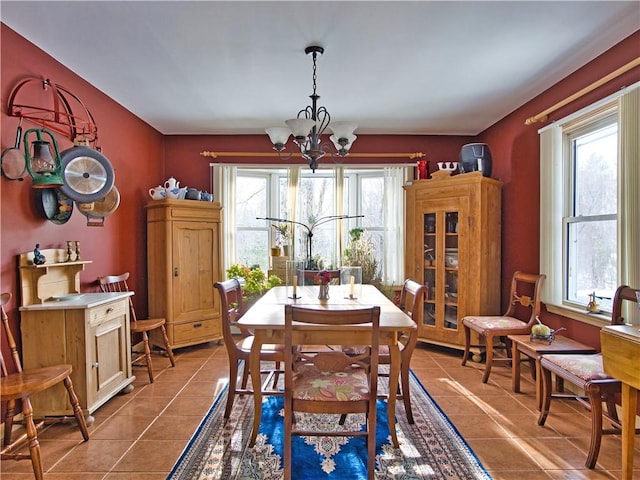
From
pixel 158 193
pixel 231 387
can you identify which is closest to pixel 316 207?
pixel 158 193

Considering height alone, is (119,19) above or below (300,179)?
above

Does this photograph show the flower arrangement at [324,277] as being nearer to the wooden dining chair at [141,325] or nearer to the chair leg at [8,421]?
the wooden dining chair at [141,325]

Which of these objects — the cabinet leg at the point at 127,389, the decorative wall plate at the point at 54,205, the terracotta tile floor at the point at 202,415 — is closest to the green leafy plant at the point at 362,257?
the terracotta tile floor at the point at 202,415

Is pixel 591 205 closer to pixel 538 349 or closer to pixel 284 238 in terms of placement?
pixel 538 349

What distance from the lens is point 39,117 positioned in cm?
260

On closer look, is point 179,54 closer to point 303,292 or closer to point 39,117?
point 39,117

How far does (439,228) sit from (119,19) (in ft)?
10.9

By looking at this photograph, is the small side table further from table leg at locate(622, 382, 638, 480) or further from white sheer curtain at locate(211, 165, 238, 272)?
white sheer curtain at locate(211, 165, 238, 272)

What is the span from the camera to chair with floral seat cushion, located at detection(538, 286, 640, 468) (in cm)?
199

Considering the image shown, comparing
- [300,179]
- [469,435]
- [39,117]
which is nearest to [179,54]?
[39,117]

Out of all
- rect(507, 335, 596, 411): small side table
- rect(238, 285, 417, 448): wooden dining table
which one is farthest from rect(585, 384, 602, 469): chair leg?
rect(238, 285, 417, 448): wooden dining table

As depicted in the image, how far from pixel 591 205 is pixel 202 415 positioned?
3.33 meters

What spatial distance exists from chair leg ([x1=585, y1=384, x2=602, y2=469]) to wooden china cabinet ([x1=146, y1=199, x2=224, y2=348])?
3.44 meters

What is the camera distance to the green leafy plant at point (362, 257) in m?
4.50
